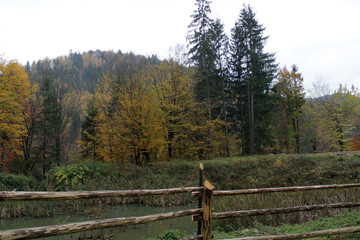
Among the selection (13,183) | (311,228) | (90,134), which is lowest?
(13,183)

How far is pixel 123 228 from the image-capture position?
7.93m

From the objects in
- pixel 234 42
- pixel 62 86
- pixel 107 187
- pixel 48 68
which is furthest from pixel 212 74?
pixel 48 68

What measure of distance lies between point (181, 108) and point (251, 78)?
9977 millimetres

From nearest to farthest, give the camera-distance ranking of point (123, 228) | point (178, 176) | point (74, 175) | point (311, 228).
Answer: point (311, 228) → point (123, 228) → point (74, 175) → point (178, 176)

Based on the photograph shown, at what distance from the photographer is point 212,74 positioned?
2416 centimetres

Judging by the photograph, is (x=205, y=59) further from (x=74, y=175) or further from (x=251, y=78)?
(x=74, y=175)

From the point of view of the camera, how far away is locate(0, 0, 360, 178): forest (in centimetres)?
1975

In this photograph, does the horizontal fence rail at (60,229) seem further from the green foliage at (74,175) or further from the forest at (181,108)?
the forest at (181,108)

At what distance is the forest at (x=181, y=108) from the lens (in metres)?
19.8

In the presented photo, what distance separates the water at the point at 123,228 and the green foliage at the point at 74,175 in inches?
143

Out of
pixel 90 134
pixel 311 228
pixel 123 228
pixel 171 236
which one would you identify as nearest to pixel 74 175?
pixel 123 228

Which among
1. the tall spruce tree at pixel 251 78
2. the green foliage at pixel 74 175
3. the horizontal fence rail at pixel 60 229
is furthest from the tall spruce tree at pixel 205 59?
the horizontal fence rail at pixel 60 229

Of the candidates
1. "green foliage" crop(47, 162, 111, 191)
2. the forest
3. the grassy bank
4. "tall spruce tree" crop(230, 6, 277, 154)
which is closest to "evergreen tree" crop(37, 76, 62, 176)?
the forest

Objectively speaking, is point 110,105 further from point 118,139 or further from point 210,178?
point 210,178
